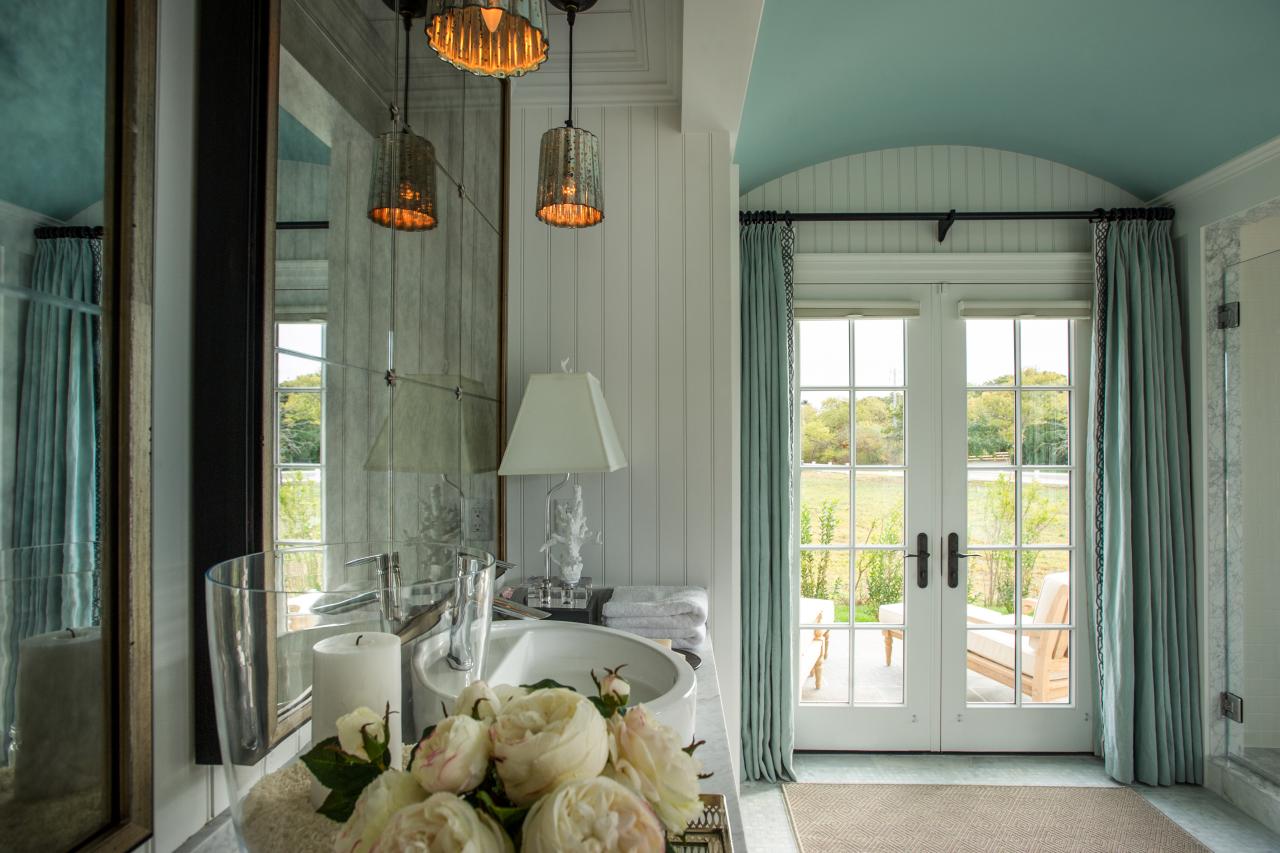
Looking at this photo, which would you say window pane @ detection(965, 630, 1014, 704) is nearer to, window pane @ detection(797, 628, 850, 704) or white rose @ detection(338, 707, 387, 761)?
window pane @ detection(797, 628, 850, 704)

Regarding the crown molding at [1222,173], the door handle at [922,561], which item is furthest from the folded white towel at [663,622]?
the crown molding at [1222,173]

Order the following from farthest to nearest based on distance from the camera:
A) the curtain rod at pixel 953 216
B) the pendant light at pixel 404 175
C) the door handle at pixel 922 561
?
the door handle at pixel 922 561 < the curtain rod at pixel 953 216 < the pendant light at pixel 404 175

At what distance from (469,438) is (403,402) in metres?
0.49

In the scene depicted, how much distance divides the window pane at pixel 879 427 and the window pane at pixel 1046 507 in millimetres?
588

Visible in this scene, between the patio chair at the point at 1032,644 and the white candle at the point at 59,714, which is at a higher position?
the white candle at the point at 59,714

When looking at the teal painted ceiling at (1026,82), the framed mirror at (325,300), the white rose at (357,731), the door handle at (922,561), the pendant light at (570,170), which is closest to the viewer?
the white rose at (357,731)

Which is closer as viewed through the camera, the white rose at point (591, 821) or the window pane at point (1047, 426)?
the white rose at point (591, 821)

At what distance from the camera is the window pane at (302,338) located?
844 millimetres

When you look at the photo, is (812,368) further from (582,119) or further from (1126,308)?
(582,119)

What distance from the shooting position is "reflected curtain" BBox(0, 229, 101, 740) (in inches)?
19.9

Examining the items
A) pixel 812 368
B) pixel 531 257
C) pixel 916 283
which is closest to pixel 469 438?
pixel 531 257

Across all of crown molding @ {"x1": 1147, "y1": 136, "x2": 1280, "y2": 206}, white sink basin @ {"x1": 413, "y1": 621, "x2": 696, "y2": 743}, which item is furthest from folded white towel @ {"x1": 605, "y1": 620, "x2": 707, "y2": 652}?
crown molding @ {"x1": 1147, "y1": 136, "x2": 1280, "y2": 206}

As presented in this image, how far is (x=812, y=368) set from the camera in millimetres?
3201

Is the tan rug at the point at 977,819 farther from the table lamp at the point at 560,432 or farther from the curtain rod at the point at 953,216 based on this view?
the curtain rod at the point at 953,216
